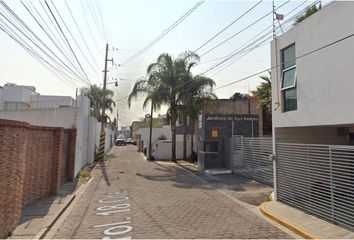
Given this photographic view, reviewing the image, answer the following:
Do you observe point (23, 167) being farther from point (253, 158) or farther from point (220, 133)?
point (220, 133)

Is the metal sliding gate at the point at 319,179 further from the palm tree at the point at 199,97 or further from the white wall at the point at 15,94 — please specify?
the white wall at the point at 15,94

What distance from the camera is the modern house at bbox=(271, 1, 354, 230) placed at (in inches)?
323

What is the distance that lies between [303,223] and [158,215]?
384cm

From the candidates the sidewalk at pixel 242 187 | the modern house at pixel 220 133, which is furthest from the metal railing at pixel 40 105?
the sidewalk at pixel 242 187

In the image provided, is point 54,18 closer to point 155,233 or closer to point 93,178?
point 155,233

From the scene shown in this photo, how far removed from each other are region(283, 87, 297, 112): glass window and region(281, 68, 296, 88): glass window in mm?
167

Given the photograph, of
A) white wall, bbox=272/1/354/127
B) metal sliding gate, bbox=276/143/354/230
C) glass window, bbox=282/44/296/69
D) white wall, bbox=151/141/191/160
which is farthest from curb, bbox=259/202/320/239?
white wall, bbox=151/141/191/160

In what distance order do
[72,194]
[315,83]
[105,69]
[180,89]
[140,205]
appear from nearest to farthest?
1. [315,83]
2. [140,205]
3. [72,194]
4. [180,89]
5. [105,69]

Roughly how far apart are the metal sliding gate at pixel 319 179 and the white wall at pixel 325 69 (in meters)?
0.81

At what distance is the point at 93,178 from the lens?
18.2 m

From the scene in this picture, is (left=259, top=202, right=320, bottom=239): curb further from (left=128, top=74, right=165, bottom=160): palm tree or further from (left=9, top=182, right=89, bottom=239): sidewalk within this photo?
(left=128, top=74, right=165, bottom=160): palm tree

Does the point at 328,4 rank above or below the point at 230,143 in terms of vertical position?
above

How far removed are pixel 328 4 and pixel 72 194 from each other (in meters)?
10.7

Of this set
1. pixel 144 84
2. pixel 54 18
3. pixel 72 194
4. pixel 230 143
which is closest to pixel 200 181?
pixel 230 143
